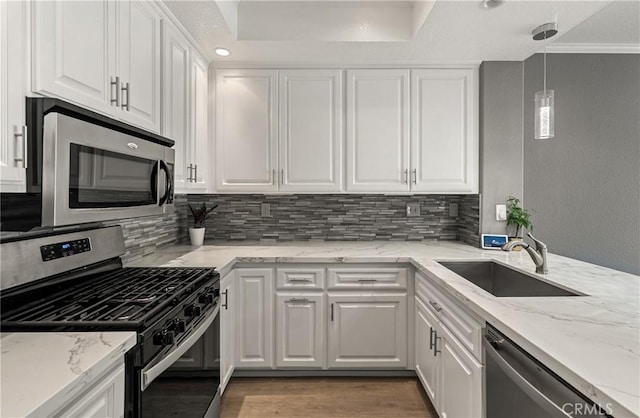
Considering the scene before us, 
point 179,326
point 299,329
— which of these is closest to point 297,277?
point 299,329

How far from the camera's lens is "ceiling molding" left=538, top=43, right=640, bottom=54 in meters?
2.79

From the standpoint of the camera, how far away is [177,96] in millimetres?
2168

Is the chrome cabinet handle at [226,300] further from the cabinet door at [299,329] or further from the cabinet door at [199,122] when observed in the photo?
the cabinet door at [199,122]

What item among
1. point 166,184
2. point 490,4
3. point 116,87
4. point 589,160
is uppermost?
point 490,4

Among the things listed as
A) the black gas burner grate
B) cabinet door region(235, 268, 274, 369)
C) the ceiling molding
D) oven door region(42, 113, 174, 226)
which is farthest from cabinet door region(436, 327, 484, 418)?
the ceiling molding

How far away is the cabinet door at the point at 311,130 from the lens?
2744 mm

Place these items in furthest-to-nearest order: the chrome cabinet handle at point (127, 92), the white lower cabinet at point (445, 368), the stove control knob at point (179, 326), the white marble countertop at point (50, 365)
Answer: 1. the chrome cabinet handle at point (127, 92)
2. the white lower cabinet at point (445, 368)
3. the stove control knob at point (179, 326)
4. the white marble countertop at point (50, 365)

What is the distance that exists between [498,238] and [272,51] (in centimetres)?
220

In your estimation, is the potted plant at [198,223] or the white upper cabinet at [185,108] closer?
the white upper cabinet at [185,108]

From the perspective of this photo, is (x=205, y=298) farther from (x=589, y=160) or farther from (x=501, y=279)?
(x=589, y=160)

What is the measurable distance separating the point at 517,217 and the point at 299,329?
1837 millimetres

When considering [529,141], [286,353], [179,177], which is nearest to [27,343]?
[179,177]

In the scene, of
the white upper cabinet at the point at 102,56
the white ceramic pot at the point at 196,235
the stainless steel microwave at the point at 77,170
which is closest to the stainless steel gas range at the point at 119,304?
the stainless steel microwave at the point at 77,170

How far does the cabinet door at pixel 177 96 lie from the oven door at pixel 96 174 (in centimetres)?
38
